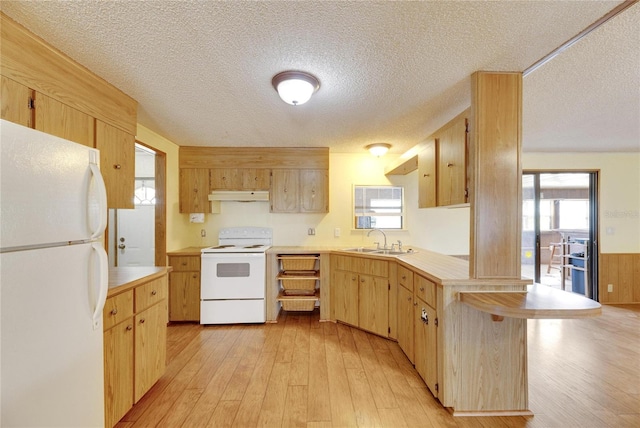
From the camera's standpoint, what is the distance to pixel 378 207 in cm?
388

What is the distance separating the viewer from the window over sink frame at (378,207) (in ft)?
12.7

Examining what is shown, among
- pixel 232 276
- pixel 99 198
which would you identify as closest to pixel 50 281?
pixel 99 198

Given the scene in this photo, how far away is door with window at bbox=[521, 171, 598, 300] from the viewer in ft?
12.9

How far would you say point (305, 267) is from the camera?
3.33 m

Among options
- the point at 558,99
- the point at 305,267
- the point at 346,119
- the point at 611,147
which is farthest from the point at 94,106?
the point at 611,147

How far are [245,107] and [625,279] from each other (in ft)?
18.8

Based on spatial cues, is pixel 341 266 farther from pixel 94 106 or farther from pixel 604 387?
pixel 94 106

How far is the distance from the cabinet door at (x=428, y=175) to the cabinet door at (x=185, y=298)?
2821 millimetres

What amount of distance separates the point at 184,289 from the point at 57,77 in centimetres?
246

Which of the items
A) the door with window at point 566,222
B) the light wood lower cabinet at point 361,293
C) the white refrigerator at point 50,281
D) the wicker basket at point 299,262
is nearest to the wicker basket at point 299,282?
the wicker basket at point 299,262

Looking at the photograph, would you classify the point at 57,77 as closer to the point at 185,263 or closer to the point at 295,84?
the point at 295,84

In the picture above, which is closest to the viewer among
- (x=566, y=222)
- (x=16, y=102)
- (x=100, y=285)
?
(x=100, y=285)

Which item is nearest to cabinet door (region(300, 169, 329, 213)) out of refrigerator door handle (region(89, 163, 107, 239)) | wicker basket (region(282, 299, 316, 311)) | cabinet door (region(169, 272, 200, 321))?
wicker basket (region(282, 299, 316, 311))

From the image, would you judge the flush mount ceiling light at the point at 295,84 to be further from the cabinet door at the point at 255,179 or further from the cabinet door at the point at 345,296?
the cabinet door at the point at 345,296
